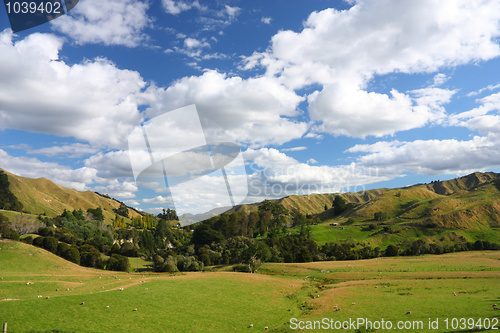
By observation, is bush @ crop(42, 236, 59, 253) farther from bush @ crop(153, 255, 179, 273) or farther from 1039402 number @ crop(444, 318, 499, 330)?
1039402 number @ crop(444, 318, 499, 330)

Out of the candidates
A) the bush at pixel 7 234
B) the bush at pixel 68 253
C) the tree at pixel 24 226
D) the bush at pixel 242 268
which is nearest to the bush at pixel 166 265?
the bush at pixel 242 268

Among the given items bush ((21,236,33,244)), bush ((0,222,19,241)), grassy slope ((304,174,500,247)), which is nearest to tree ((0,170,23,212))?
bush ((0,222,19,241))

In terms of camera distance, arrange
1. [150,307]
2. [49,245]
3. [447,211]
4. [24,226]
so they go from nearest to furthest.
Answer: [150,307]
[49,245]
[24,226]
[447,211]

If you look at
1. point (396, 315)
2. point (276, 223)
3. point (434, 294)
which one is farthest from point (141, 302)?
point (276, 223)

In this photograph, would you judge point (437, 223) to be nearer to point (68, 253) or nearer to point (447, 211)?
point (447, 211)

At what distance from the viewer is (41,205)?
18388 centimetres

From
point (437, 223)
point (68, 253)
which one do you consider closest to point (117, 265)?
point (68, 253)

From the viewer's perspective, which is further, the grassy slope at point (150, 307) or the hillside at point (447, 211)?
the hillside at point (447, 211)

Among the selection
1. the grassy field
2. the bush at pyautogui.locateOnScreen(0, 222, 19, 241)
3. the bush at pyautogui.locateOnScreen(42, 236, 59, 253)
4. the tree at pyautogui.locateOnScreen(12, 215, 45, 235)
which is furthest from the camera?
the tree at pyautogui.locateOnScreen(12, 215, 45, 235)

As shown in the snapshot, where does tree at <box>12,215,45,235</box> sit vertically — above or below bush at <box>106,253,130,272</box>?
above

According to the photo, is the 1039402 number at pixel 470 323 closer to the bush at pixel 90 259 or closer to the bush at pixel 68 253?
the bush at pixel 90 259

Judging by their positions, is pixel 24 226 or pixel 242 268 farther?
pixel 24 226

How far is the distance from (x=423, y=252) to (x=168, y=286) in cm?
8777

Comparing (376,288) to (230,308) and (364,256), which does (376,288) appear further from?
(364,256)
